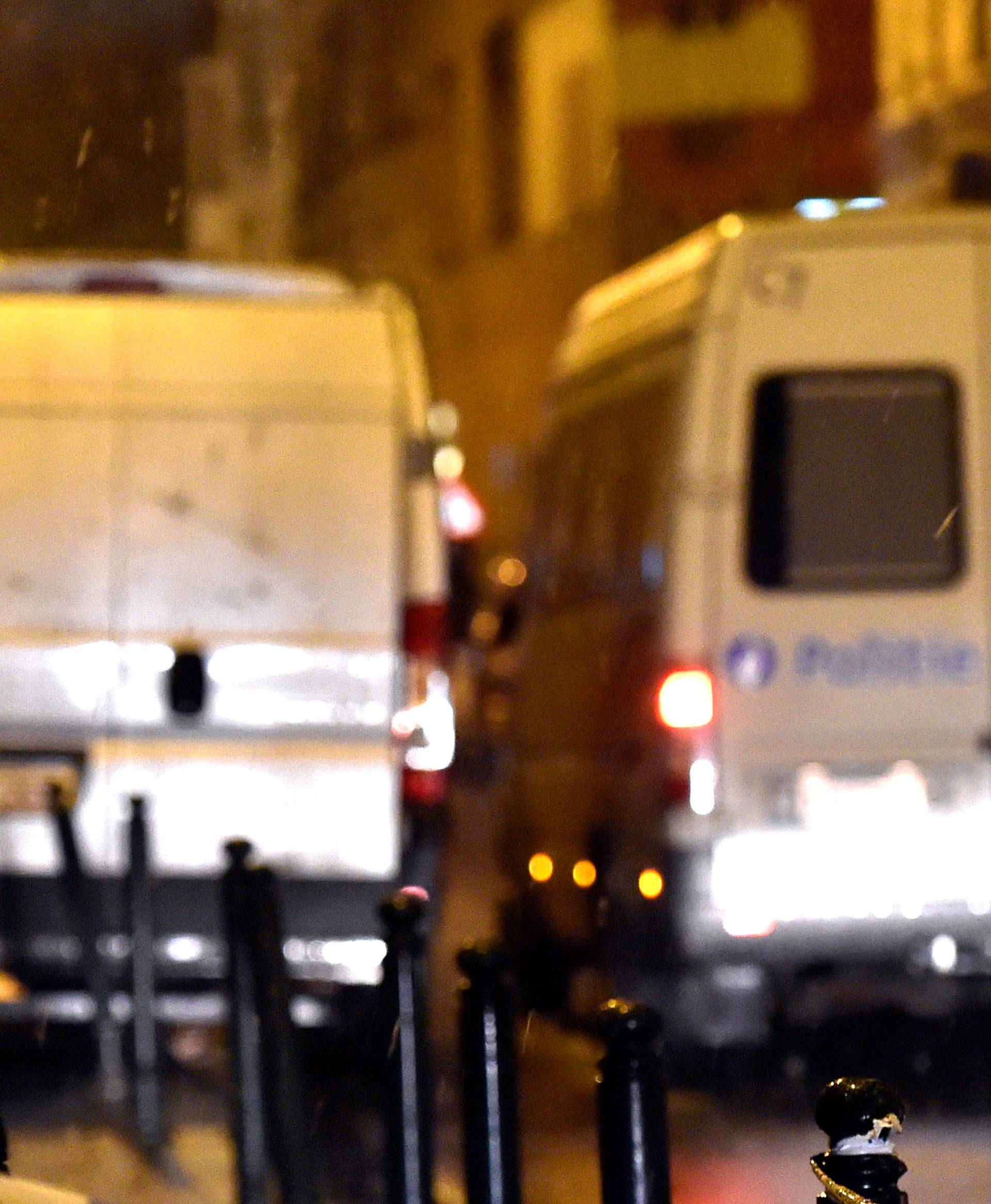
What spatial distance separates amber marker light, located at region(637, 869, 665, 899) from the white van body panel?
2.77 feet

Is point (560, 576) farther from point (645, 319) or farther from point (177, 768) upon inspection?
point (177, 768)

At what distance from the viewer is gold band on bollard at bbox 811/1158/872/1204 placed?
3568 millimetres

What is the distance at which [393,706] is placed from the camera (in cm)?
888

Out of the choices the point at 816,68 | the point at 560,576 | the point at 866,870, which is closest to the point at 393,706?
the point at 866,870

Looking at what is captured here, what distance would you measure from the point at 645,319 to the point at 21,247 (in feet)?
97.1

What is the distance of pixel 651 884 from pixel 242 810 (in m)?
1.34

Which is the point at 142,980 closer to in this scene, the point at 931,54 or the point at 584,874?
the point at 584,874

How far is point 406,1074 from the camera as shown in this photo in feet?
18.5

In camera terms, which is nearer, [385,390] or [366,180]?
[385,390]

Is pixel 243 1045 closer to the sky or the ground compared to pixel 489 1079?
closer to the ground

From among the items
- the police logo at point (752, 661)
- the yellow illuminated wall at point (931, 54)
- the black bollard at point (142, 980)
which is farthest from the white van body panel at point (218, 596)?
the yellow illuminated wall at point (931, 54)

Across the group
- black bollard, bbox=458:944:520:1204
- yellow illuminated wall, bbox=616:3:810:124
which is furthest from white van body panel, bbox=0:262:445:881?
yellow illuminated wall, bbox=616:3:810:124

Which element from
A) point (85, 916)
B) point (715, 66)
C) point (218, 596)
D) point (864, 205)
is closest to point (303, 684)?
point (218, 596)

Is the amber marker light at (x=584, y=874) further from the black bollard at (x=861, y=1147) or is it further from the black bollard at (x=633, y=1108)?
the black bollard at (x=861, y=1147)
